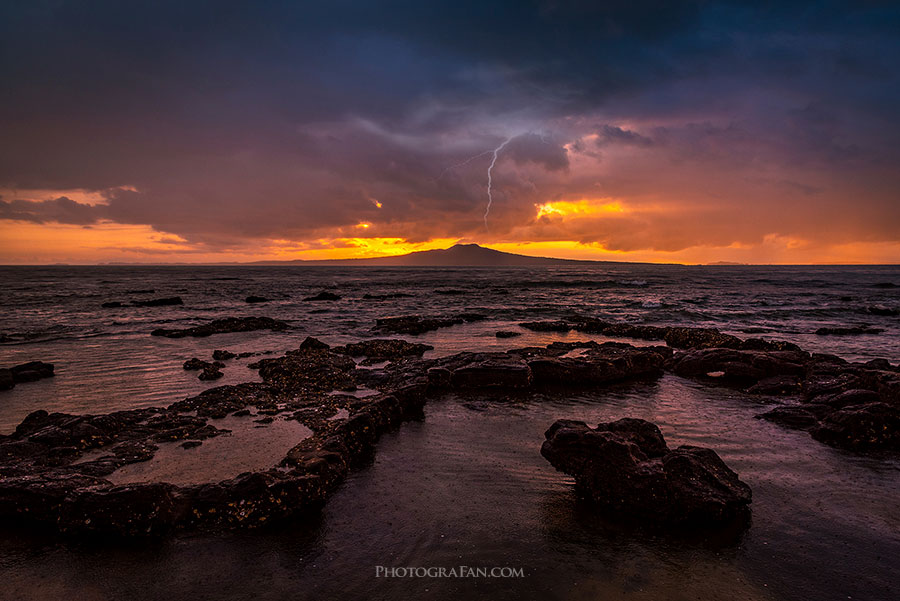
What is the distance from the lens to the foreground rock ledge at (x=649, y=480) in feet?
25.8

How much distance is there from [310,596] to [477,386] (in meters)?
10.9

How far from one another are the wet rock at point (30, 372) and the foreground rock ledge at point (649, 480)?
2060 cm

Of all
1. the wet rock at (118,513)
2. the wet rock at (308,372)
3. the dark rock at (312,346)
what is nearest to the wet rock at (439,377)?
the wet rock at (308,372)

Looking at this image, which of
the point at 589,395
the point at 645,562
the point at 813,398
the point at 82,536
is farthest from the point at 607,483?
the point at 813,398

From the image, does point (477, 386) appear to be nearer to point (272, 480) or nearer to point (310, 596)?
point (272, 480)

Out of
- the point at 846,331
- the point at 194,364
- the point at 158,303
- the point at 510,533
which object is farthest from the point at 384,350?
the point at 158,303

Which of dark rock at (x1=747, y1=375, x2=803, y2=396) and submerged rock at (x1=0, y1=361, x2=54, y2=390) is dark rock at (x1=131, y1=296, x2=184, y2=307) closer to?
submerged rock at (x1=0, y1=361, x2=54, y2=390)

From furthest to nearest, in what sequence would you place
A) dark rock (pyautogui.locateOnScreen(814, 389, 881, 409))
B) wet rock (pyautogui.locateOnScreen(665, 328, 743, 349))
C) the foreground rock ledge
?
wet rock (pyautogui.locateOnScreen(665, 328, 743, 349)), dark rock (pyautogui.locateOnScreen(814, 389, 881, 409)), the foreground rock ledge

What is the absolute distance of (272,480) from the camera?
8.29m

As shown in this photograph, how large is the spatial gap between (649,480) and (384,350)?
16593mm

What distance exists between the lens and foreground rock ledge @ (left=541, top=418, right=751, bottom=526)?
7867 millimetres

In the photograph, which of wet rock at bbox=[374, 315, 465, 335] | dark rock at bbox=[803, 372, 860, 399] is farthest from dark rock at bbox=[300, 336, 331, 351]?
dark rock at bbox=[803, 372, 860, 399]

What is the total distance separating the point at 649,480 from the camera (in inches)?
321

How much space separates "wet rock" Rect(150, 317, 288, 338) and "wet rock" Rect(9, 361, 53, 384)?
1002 cm
